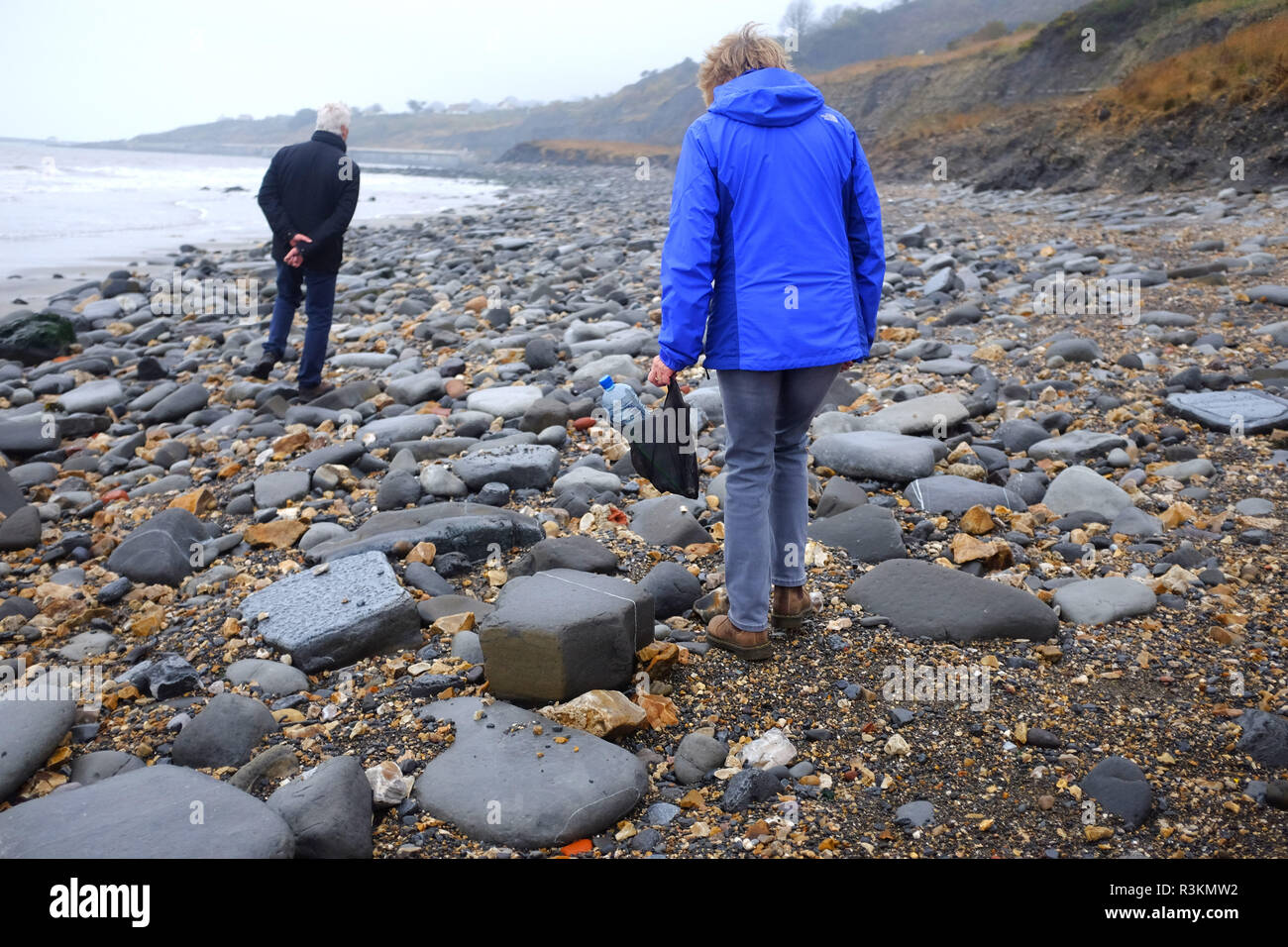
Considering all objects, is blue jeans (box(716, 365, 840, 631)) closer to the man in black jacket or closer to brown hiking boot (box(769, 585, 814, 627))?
brown hiking boot (box(769, 585, 814, 627))

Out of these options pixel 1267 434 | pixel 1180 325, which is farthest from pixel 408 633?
pixel 1180 325

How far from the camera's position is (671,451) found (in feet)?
11.1

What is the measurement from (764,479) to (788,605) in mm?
618

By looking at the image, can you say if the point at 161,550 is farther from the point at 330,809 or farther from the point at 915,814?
the point at 915,814

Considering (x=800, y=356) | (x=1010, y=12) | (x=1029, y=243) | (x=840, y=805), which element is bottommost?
(x=840, y=805)

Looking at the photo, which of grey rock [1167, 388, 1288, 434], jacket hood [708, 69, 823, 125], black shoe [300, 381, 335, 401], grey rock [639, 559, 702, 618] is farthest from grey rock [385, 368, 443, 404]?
grey rock [1167, 388, 1288, 434]

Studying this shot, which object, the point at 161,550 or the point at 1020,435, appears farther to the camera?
the point at 1020,435

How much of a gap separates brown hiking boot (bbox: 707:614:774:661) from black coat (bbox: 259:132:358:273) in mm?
4913

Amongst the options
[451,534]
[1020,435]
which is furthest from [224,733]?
[1020,435]

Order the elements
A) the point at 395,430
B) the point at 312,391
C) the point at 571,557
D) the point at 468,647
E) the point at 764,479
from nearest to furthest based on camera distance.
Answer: the point at 764,479, the point at 468,647, the point at 571,557, the point at 395,430, the point at 312,391

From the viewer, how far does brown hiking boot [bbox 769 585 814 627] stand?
138 inches

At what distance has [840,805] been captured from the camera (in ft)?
8.71

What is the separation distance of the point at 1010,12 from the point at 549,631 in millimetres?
74504
